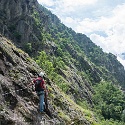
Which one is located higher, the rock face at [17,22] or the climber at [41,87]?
the rock face at [17,22]

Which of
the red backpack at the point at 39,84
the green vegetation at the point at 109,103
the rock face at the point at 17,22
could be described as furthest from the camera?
the rock face at the point at 17,22

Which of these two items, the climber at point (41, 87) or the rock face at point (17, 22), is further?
the rock face at point (17, 22)

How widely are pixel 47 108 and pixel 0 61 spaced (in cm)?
469

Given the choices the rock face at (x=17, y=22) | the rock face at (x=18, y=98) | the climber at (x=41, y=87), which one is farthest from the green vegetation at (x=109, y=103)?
the climber at (x=41, y=87)

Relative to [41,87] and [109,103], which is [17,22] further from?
[41,87]

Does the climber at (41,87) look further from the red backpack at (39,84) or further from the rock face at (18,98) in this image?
the rock face at (18,98)

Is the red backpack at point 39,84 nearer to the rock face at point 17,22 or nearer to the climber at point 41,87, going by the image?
the climber at point 41,87

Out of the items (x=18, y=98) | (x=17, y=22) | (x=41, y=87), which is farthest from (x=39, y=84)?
(x=17, y=22)

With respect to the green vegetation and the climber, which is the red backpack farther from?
the green vegetation

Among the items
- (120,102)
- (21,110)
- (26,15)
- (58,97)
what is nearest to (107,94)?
(120,102)

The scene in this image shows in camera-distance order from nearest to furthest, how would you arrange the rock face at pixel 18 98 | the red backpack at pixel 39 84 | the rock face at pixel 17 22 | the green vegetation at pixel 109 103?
1. the rock face at pixel 18 98
2. the red backpack at pixel 39 84
3. the green vegetation at pixel 109 103
4. the rock face at pixel 17 22

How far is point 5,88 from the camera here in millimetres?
18547

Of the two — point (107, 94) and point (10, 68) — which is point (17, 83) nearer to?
point (10, 68)

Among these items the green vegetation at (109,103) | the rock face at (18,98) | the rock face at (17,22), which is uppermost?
the rock face at (17,22)
